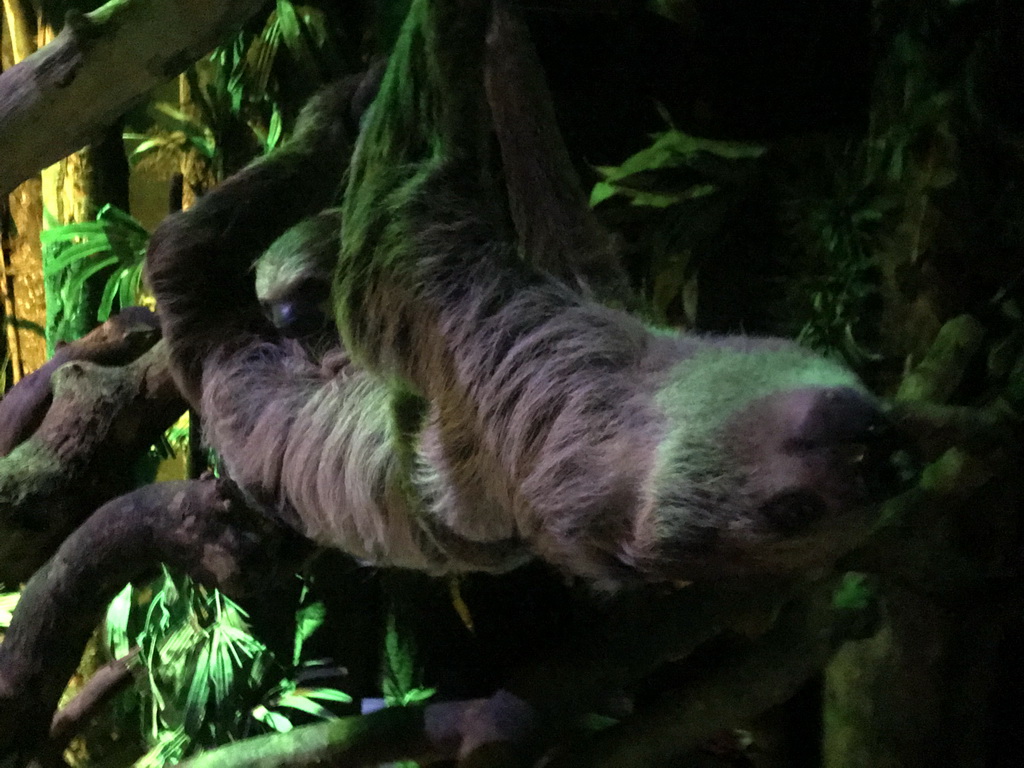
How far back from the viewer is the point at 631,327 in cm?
82

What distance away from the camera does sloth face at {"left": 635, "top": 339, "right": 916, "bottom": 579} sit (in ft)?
1.97

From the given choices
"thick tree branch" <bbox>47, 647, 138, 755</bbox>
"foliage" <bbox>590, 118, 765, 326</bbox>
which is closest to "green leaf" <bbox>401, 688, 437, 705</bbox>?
"thick tree branch" <bbox>47, 647, 138, 755</bbox>

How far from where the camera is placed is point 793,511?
0.61 metres

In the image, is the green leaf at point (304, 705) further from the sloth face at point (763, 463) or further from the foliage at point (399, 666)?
the sloth face at point (763, 463)

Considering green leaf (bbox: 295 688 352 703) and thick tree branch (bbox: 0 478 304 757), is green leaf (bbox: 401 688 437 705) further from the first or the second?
thick tree branch (bbox: 0 478 304 757)

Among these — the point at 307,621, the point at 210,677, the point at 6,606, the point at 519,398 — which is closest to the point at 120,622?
the point at 6,606

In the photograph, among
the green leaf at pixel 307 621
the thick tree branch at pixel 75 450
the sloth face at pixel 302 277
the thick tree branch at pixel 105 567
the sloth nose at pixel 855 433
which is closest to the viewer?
the sloth nose at pixel 855 433

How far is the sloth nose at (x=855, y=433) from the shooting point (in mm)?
595

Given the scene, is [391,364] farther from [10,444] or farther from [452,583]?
[10,444]

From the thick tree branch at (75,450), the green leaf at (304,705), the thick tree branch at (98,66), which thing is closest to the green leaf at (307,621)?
the green leaf at (304,705)

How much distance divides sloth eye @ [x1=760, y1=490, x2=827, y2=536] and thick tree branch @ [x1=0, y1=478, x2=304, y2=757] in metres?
1.15

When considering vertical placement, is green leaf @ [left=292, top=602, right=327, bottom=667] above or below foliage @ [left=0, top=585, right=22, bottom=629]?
below

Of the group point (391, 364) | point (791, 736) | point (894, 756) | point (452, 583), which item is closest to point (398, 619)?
point (452, 583)

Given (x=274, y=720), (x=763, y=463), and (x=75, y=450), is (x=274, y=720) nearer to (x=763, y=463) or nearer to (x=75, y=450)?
(x=75, y=450)
